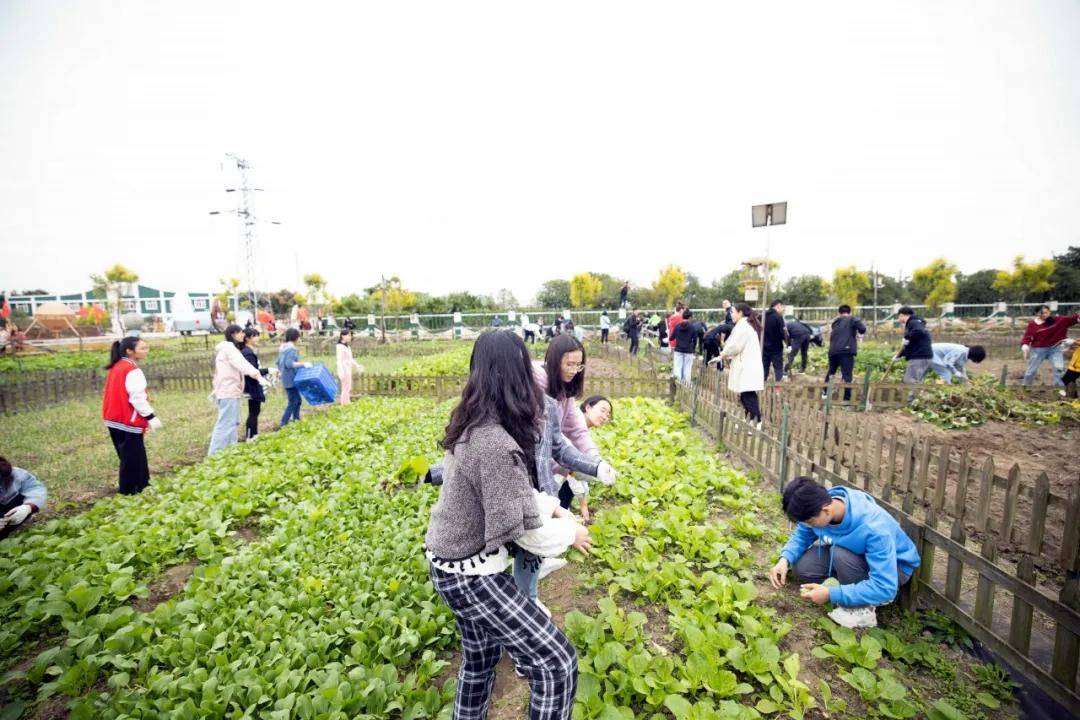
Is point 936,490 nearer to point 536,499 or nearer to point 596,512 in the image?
point 596,512

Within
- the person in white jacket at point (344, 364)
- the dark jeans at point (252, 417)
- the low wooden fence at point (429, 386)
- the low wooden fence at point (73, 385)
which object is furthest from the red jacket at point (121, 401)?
the low wooden fence at point (73, 385)

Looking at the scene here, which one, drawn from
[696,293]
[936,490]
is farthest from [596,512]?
[696,293]

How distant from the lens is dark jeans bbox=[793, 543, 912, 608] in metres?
2.94

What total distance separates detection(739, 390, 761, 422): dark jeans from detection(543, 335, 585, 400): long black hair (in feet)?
14.3

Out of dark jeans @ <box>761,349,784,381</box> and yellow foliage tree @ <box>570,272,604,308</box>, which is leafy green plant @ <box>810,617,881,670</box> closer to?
dark jeans @ <box>761,349,784,381</box>

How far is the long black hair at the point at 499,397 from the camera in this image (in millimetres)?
1768

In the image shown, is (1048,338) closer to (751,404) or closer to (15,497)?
(751,404)

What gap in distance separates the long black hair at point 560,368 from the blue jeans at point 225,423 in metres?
5.86

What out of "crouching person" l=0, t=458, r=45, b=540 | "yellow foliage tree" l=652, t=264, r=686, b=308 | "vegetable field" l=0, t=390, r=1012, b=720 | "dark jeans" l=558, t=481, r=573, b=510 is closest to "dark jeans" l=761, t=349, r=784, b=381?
"vegetable field" l=0, t=390, r=1012, b=720

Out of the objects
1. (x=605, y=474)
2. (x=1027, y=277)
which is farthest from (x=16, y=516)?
(x=1027, y=277)

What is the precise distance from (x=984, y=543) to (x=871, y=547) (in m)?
0.52

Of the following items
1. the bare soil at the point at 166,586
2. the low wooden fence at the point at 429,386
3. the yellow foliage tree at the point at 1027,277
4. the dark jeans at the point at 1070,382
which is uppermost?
the yellow foliage tree at the point at 1027,277

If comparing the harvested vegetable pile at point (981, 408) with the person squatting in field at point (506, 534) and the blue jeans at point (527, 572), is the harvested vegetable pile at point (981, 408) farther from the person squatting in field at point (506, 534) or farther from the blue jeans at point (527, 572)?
the person squatting in field at point (506, 534)

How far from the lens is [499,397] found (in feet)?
5.82
